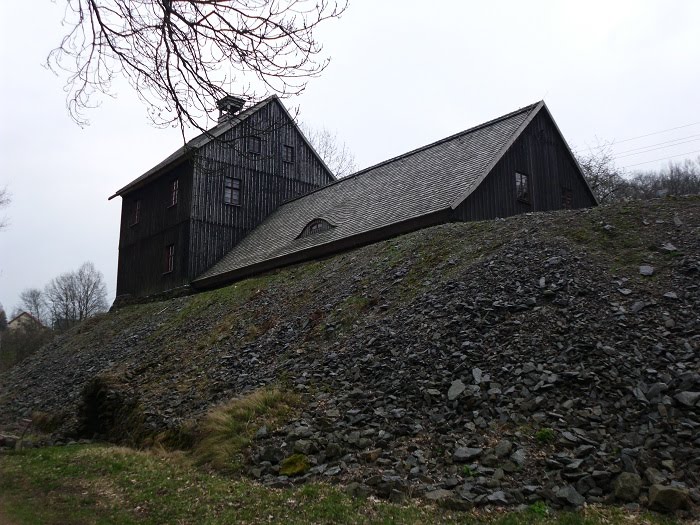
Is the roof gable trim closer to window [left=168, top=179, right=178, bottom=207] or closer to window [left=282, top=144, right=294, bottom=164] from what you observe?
window [left=282, top=144, right=294, bottom=164]

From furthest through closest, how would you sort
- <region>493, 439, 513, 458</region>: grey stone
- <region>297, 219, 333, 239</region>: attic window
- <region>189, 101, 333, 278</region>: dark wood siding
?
<region>189, 101, 333, 278</region>: dark wood siding < <region>297, 219, 333, 239</region>: attic window < <region>493, 439, 513, 458</region>: grey stone

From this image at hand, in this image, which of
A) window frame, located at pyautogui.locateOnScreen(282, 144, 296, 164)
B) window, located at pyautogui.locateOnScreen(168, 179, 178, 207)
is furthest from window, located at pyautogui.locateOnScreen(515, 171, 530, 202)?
window, located at pyautogui.locateOnScreen(168, 179, 178, 207)

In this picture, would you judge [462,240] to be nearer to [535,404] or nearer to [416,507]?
[535,404]

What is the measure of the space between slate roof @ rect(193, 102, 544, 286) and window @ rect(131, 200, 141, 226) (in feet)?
23.2

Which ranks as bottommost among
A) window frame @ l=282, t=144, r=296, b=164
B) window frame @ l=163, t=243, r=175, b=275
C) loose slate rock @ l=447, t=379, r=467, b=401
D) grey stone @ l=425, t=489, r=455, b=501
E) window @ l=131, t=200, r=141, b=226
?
grey stone @ l=425, t=489, r=455, b=501

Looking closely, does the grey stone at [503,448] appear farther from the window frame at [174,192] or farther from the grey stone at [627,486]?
the window frame at [174,192]

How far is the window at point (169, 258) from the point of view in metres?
27.5

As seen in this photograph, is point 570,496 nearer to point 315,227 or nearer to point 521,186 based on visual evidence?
point 521,186

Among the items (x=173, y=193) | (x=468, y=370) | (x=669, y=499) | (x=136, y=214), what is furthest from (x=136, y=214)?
(x=669, y=499)

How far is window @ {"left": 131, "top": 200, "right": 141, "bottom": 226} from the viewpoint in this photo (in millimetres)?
30800

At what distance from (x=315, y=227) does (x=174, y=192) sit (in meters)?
9.51

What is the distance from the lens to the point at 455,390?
342 inches

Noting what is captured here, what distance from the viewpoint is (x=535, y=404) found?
7.87m

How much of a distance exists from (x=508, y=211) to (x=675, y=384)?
1253 cm
